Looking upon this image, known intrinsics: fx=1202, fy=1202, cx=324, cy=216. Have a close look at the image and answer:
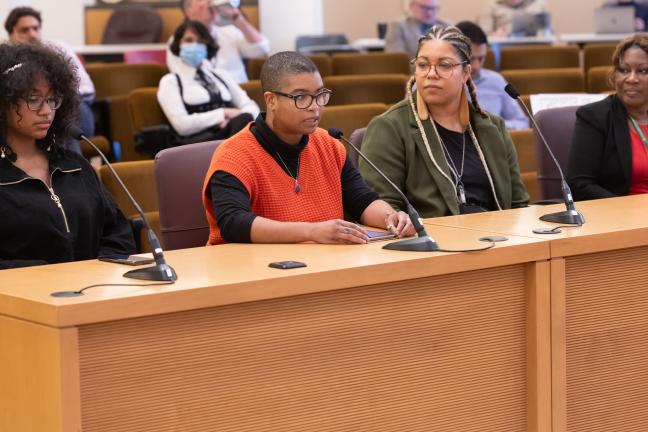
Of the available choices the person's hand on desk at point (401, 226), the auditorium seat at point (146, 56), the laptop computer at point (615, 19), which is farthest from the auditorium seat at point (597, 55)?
the person's hand on desk at point (401, 226)

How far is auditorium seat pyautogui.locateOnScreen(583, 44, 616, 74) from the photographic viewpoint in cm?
825

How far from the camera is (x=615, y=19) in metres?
10.1

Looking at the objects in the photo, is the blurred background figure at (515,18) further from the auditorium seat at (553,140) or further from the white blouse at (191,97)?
the auditorium seat at (553,140)

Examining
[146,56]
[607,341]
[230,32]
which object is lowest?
[607,341]

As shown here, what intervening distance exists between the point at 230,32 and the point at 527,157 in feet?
10.8

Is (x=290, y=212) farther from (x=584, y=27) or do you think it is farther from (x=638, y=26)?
(x=584, y=27)

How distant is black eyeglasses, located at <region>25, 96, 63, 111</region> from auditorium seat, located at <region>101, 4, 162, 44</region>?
7.44 meters

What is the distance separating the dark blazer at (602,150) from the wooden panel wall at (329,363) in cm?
142

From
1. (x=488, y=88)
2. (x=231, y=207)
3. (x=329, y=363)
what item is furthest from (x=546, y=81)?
(x=329, y=363)

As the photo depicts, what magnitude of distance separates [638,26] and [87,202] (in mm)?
7854

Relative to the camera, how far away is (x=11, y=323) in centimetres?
221

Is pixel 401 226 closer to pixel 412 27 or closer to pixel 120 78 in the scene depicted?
pixel 120 78

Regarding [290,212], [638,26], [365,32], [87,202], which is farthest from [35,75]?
[365,32]

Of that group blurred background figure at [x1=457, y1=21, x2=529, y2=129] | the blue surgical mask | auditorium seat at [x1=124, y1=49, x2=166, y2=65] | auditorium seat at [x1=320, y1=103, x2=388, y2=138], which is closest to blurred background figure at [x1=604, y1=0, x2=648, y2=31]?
auditorium seat at [x1=124, y1=49, x2=166, y2=65]
